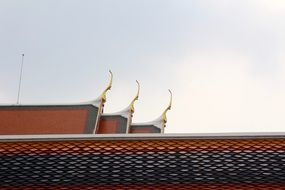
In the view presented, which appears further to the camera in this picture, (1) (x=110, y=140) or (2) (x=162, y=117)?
(2) (x=162, y=117)

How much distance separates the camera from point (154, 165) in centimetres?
775

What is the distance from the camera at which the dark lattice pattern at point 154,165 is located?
25.2 feet

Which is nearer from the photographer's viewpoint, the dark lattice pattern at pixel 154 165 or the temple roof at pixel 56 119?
the dark lattice pattern at pixel 154 165

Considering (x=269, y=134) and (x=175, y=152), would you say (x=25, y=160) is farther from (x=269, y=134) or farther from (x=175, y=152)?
(x=269, y=134)

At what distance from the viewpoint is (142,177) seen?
25.3ft

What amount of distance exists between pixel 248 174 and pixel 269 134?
0.56 m

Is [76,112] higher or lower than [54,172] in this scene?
higher

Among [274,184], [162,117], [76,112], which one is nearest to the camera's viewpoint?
[274,184]

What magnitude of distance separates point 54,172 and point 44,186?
8.3 inches

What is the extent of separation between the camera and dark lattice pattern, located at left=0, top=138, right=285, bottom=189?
25.2 feet

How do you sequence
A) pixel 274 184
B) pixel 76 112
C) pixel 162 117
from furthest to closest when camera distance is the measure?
1. pixel 162 117
2. pixel 76 112
3. pixel 274 184

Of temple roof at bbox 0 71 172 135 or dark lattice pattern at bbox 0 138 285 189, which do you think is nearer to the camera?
dark lattice pattern at bbox 0 138 285 189

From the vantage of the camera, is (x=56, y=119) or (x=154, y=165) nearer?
(x=154, y=165)

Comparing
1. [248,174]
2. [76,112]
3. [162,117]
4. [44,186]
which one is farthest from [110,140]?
[162,117]
